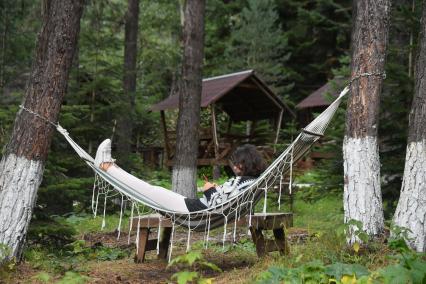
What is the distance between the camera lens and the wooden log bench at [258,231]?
453 cm

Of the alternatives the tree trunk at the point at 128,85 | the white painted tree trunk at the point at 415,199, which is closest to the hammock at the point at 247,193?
the white painted tree trunk at the point at 415,199

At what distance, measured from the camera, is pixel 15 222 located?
4.52m

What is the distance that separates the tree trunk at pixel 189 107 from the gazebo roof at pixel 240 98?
4.88m

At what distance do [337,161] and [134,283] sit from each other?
12.6 feet

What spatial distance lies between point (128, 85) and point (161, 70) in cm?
1124

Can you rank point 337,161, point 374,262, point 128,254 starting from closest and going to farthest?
1. point 374,262
2. point 128,254
3. point 337,161

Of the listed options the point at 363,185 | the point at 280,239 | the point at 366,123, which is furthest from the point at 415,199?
the point at 280,239

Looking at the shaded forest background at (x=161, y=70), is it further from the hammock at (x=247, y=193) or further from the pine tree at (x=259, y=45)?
the hammock at (x=247, y=193)

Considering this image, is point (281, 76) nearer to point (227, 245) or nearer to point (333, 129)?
point (333, 129)

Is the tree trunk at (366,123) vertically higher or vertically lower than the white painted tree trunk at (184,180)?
higher

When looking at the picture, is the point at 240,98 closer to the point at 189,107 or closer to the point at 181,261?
the point at 189,107

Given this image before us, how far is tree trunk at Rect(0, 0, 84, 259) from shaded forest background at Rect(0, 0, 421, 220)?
120 cm

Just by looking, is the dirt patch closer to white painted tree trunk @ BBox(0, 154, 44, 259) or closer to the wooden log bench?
the wooden log bench

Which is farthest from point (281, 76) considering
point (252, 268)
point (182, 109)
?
point (252, 268)
